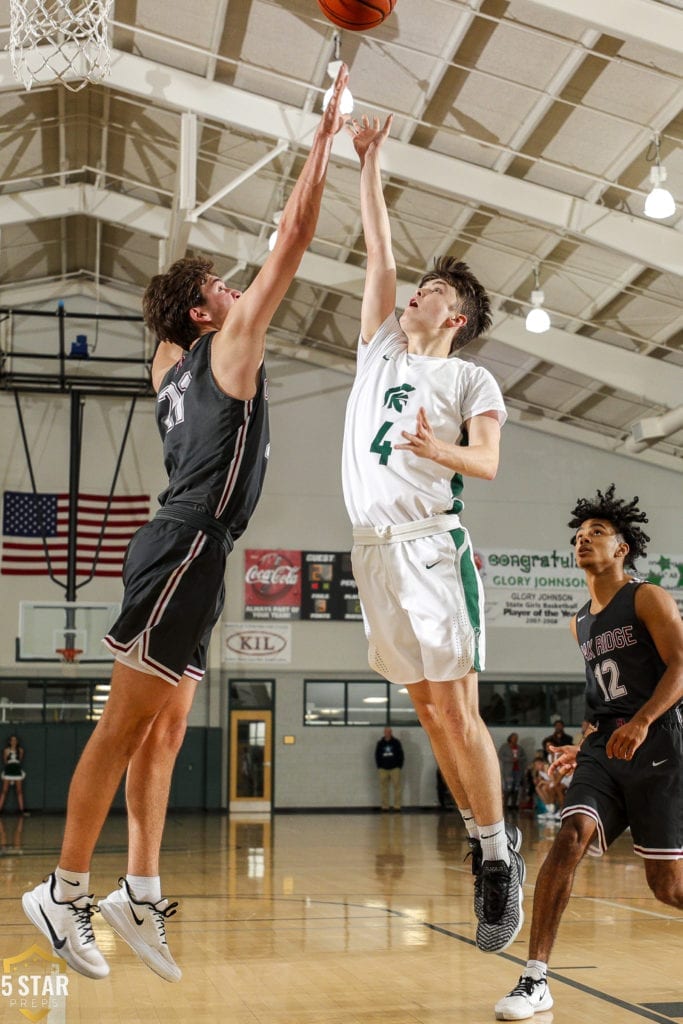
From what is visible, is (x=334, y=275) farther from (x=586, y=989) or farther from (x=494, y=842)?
(x=494, y=842)

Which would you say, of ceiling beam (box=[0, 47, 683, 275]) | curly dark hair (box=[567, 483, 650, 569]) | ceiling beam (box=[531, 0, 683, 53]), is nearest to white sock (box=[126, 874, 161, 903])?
curly dark hair (box=[567, 483, 650, 569])

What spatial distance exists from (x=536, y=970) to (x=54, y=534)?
17.8m

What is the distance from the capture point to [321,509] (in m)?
22.2

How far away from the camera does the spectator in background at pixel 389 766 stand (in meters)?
21.5

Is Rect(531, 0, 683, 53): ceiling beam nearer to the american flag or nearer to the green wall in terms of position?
the american flag

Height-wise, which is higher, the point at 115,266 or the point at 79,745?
the point at 115,266

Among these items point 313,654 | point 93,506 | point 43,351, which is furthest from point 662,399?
point 43,351

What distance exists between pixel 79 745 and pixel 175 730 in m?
18.0

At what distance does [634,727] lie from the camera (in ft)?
14.5

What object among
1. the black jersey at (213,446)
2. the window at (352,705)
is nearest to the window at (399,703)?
the window at (352,705)

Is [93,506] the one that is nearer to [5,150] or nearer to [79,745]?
[79,745]

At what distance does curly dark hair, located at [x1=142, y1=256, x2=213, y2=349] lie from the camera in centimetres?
384

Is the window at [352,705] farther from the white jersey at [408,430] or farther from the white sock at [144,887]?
the white sock at [144,887]

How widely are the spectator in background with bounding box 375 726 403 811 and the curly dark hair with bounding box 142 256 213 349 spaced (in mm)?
18493
